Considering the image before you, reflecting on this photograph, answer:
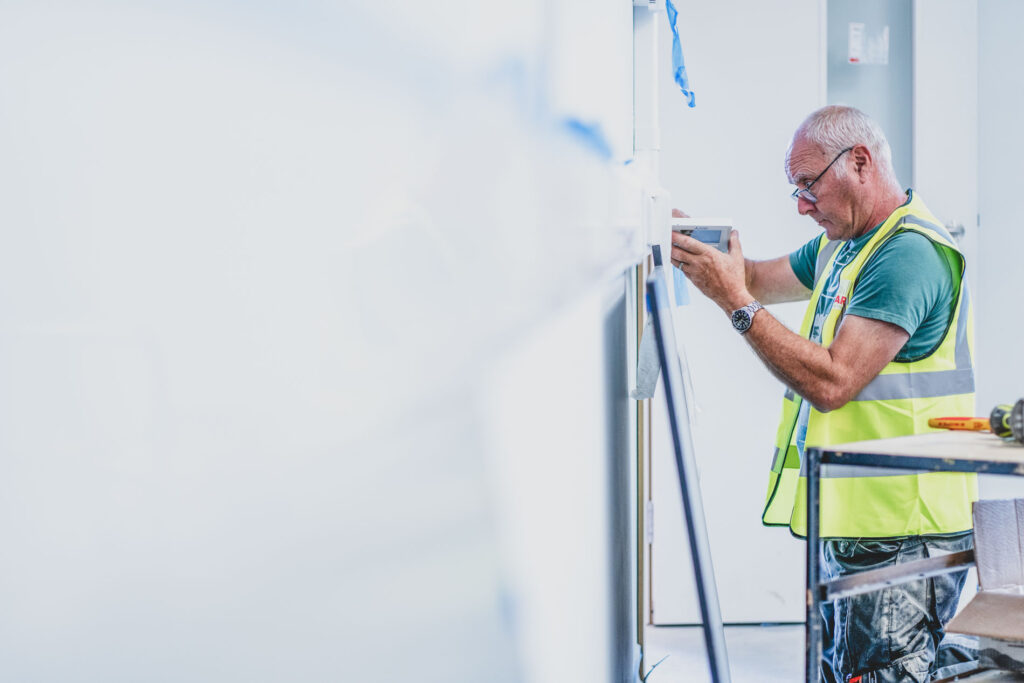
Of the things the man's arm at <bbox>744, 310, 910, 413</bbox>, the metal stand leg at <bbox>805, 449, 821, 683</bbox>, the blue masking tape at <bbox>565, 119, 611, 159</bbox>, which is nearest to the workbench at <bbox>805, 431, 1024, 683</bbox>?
the metal stand leg at <bbox>805, 449, 821, 683</bbox>

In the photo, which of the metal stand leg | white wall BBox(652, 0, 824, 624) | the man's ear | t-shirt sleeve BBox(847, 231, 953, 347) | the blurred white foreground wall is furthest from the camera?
white wall BBox(652, 0, 824, 624)

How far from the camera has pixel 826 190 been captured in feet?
4.89

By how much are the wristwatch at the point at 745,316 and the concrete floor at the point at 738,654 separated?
1068mm

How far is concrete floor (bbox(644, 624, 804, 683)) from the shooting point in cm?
220

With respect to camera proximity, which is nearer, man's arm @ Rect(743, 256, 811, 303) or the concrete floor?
man's arm @ Rect(743, 256, 811, 303)

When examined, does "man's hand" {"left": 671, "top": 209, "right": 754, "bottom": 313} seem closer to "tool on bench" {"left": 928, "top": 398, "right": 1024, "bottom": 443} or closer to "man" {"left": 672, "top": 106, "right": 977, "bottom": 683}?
"man" {"left": 672, "top": 106, "right": 977, "bottom": 683}

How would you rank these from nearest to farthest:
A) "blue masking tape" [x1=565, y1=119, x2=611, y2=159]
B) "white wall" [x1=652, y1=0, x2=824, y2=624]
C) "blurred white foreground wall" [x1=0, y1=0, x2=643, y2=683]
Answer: "blurred white foreground wall" [x1=0, y1=0, x2=643, y2=683] < "blue masking tape" [x1=565, y1=119, x2=611, y2=159] < "white wall" [x1=652, y1=0, x2=824, y2=624]

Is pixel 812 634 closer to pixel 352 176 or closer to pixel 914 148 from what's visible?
pixel 352 176

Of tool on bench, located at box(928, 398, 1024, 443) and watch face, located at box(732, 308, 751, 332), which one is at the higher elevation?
watch face, located at box(732, 308, 751, 332)

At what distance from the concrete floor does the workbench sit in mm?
1108

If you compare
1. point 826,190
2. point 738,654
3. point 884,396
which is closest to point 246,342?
point 884,396

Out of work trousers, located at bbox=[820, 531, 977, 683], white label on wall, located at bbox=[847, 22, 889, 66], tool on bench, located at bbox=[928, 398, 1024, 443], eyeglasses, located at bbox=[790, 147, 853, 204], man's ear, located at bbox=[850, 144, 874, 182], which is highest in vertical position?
white label on wall, located at bbox=[847, 22, 889, 66]

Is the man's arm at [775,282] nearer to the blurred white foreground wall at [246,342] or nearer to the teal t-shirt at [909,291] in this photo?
the teal t-shirt at [909,291]

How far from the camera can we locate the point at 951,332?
1335 mm
